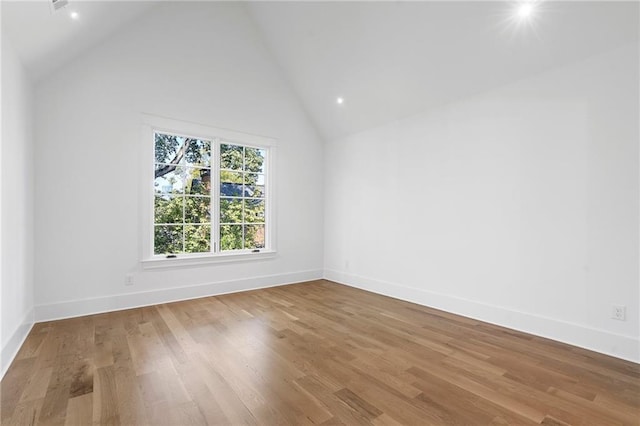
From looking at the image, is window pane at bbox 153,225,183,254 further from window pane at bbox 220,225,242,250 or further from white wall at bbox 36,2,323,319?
window pane at bbox 220,225,242,250

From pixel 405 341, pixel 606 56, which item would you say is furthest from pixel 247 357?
pixel 606 56

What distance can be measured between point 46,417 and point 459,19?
14.3 ft

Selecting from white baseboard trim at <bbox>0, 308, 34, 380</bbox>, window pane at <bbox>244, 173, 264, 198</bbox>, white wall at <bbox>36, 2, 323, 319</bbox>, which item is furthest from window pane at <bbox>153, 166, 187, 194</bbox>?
white baseboard trim at <bbox>0, 308, 34, 380</bbox>

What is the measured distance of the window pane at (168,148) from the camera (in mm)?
4086

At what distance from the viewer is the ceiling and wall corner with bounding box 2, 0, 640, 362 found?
2725 millimetres

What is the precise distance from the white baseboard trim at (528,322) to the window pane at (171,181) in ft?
10.3

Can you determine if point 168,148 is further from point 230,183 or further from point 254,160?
point 254,160

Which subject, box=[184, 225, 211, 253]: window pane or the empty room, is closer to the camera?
the empty room

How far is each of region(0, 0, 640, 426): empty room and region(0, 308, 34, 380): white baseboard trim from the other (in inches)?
1.1

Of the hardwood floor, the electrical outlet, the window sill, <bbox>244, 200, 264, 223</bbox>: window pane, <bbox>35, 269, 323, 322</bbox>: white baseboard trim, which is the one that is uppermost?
<bbox>244, 200, 264, 223</bbox>: window pane

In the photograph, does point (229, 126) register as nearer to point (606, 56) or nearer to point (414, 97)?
point (414, 97)

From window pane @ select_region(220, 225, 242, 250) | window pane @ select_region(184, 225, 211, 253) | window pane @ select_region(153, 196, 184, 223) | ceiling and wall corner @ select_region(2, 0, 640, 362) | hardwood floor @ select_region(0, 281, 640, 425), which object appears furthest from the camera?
window pane @ select_region(220, 225, 242, 250)

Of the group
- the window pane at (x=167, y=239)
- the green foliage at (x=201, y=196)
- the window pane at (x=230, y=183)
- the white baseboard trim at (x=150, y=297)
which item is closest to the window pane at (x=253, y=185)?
the green foliage at (x=201, y=196)

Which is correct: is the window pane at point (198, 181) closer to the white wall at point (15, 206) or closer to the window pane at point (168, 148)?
the window pane at point (168, 148)
